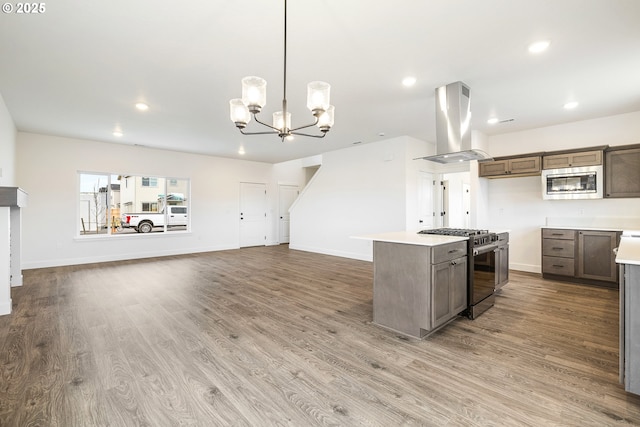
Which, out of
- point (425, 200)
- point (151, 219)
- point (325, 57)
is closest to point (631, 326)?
point (325, 57)

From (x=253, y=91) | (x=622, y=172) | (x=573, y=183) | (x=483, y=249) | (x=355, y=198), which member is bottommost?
(x=483, y=249)

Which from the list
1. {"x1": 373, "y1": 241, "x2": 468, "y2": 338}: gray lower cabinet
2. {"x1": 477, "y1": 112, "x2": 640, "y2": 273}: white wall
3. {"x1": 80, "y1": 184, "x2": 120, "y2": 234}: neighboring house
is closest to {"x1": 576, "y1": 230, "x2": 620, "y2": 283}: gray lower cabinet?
{"x1": 477, "y1": 112, "x2": 640, "y2": 273}: white wall

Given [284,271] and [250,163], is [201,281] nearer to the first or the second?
[284,271]

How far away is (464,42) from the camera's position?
2625mm

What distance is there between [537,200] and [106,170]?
8.92 metres

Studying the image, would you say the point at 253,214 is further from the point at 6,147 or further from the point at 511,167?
the point at 511,167

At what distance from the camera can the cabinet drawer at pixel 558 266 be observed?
457 centimetres

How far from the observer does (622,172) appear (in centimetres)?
435

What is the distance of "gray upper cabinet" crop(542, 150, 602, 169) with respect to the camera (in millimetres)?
4459

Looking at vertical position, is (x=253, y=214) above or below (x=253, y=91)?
below

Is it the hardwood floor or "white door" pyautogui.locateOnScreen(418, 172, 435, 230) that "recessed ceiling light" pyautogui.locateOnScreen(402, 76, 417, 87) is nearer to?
the hardwood floor

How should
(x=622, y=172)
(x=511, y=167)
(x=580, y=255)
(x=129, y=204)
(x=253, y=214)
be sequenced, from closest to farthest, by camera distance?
(x=622, y=172), (x=580, y=255), (x=511, y=167), (x=129, y=204), (x=253, y=214)

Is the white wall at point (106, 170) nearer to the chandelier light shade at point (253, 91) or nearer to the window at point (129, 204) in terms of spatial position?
the window at point (129, 204)

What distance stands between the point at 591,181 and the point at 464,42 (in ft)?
12.1
